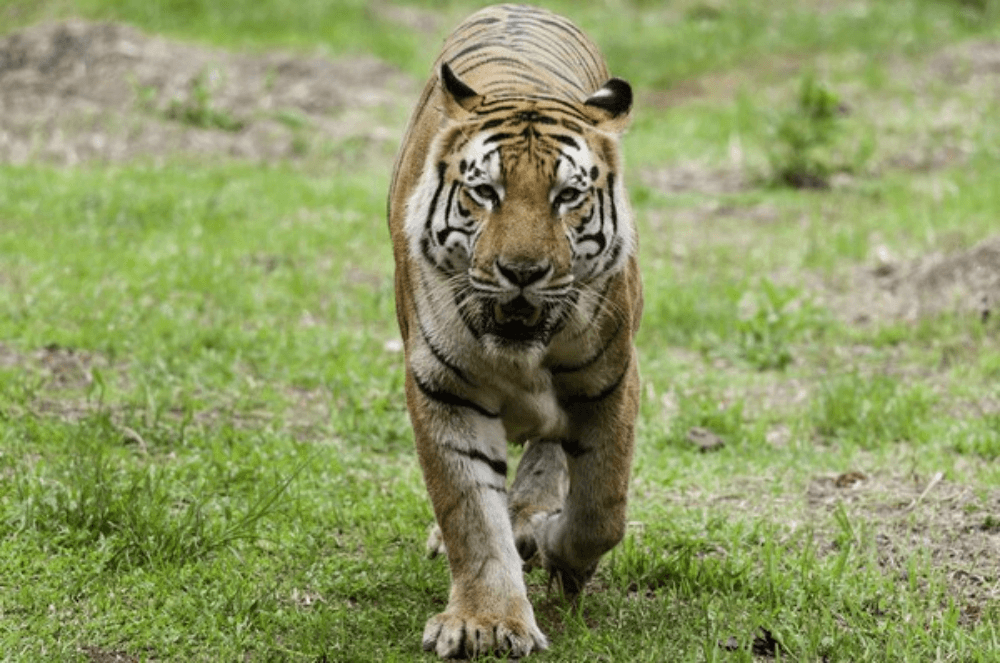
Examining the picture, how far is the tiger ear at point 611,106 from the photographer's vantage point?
4273 millimetres

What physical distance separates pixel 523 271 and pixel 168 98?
9.17 metres

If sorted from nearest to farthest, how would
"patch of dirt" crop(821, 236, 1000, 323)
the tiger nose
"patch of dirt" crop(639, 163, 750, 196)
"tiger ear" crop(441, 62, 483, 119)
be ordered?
the tiger nose < "tiger ear" crop(441, 62, 483, 119) < "patch of dirt" crop(821, 236, 1000, 323) < "patch of dirt" crop(639, 163, 750, 196)

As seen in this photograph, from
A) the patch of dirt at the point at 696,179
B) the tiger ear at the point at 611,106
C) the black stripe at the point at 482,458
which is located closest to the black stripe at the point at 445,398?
the black stripe at the point at 482,458

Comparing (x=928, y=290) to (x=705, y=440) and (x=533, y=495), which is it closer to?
(x=705, y=440)

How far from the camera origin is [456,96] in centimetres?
424

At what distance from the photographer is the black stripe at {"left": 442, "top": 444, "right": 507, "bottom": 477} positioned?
4.27 meters

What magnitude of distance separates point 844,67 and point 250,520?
34.7 feet

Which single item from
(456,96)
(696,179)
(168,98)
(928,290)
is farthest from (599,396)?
(168,98)

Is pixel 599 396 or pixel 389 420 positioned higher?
pixel 599 396

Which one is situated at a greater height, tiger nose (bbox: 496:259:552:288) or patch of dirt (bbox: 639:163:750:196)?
tiger nose (bbox: 496:259:552:288)

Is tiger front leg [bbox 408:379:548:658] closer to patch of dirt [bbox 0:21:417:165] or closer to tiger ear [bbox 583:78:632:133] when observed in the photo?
tiger ear [bbox 583:78:632:133]

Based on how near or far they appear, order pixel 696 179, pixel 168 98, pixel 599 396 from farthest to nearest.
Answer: pixel 168 98
pixel 696 179
pixel 599 396

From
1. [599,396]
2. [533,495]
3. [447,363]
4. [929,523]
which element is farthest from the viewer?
[929,523]

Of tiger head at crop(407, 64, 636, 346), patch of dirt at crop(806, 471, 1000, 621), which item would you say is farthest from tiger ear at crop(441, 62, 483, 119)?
patch of dirt at crop(806, 471, 1000, 621)
